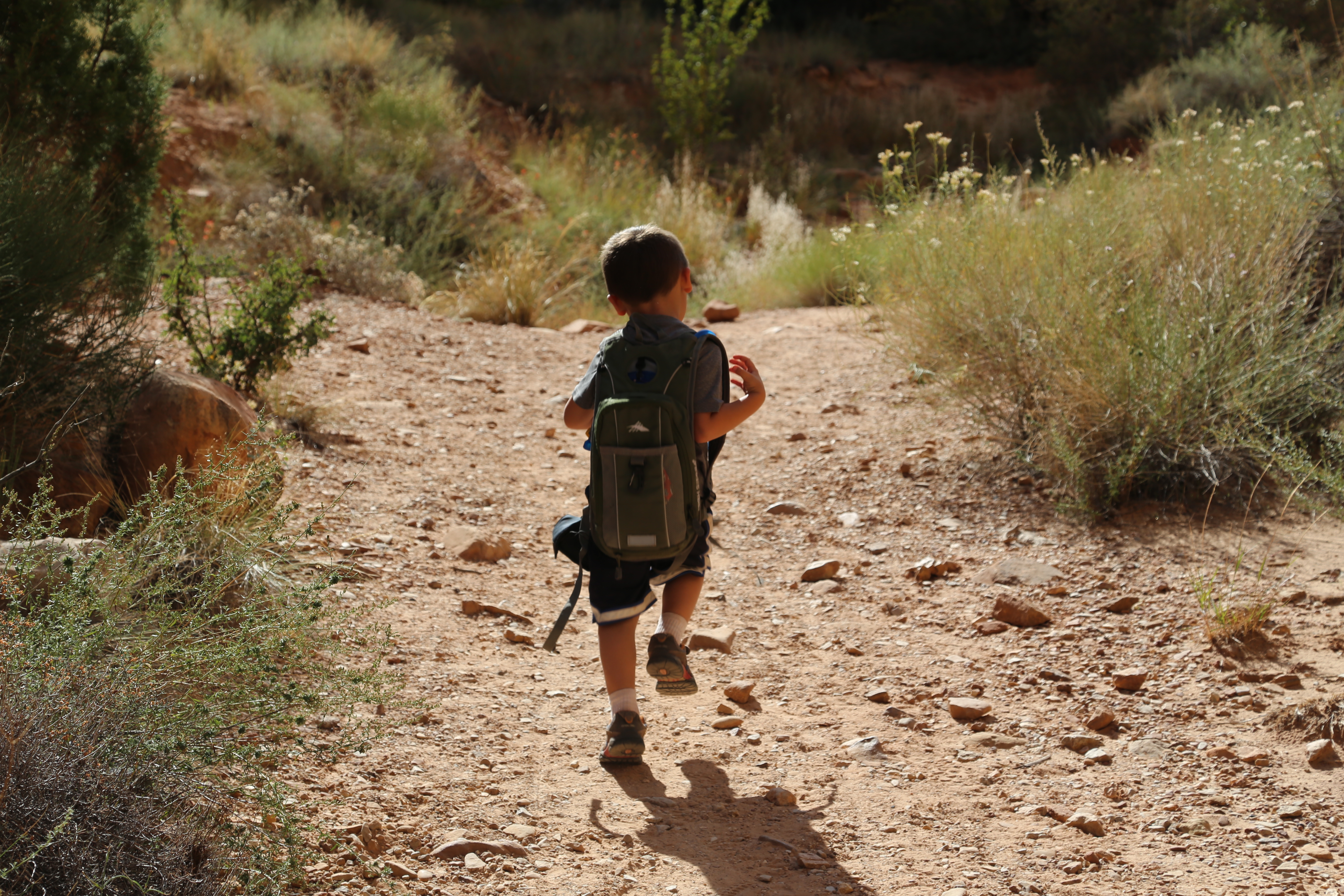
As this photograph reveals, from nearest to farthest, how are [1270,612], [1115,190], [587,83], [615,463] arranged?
[615,463]
[1270,612]
[1115,190]
[587,83]

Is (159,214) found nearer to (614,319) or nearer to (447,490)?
(614,319)

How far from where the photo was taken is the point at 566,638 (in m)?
3.52

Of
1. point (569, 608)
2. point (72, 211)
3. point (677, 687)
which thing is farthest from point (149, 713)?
point (72, 211)

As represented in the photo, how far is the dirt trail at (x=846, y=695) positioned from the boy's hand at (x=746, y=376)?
39.4 inches

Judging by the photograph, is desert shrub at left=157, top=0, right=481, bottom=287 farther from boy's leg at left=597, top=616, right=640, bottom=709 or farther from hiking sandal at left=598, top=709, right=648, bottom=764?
hiking sandal at left=598, top=709, right=648, bottom=764

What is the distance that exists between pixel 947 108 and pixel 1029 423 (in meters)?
13.4

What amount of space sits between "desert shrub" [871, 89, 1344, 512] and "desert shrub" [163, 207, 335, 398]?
3115mm

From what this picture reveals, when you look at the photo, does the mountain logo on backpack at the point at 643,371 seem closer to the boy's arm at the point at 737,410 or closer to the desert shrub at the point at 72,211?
the boy's arm at the point at 737,410

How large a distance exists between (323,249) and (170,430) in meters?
4.60

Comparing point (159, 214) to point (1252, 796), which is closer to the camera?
point (1252, 796)

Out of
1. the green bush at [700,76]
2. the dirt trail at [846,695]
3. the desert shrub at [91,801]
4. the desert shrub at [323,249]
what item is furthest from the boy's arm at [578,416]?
the green bush at [700,76]

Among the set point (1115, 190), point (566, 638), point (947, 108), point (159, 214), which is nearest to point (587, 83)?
point (947, 108)

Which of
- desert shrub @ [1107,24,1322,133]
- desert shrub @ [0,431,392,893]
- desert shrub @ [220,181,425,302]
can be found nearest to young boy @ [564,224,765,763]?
desert shrub @ [0,431,392,893]

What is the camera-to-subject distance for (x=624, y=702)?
2674 millimetres
